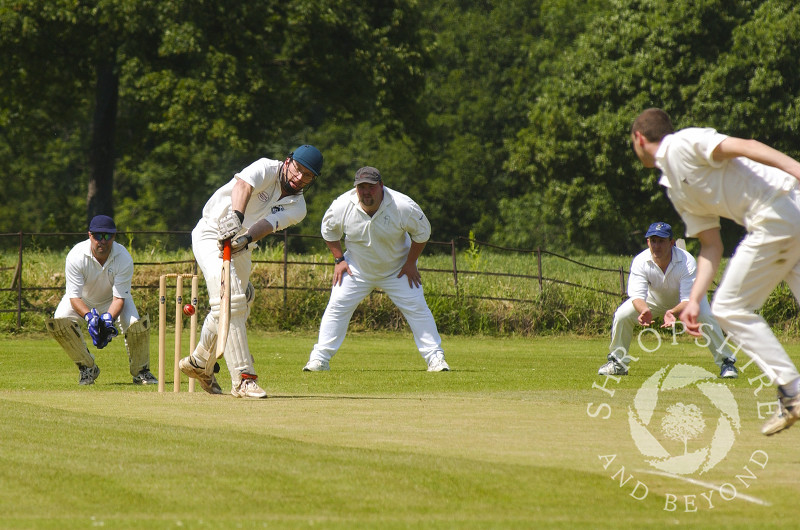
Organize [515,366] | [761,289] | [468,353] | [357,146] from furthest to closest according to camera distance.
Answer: [357,146], [468,353], [515,366], [761,289]

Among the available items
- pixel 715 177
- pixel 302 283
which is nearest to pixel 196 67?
pixel 302 283

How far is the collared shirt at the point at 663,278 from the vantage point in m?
11.7

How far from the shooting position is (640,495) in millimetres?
4957

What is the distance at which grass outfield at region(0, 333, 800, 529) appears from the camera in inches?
182

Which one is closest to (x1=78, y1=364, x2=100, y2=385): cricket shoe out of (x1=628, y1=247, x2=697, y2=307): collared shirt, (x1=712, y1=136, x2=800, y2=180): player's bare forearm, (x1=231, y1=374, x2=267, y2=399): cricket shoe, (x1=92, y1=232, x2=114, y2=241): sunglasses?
(x1=92, y1=232, x2=114, y2=241): sunglasses

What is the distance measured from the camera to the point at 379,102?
31266 mm

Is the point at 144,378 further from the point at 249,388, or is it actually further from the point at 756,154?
the point at 756,154

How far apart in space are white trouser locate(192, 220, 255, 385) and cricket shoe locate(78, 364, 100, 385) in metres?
2.25

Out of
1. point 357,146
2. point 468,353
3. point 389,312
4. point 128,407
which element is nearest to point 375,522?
point 128,407

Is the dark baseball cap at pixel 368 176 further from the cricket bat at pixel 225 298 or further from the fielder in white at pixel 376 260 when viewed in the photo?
the cricket bat at pixel 225 298

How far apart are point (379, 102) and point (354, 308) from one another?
19.6 meters

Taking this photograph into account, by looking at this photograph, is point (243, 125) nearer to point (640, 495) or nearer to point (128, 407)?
point (128, 407)

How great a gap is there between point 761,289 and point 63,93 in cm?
2911

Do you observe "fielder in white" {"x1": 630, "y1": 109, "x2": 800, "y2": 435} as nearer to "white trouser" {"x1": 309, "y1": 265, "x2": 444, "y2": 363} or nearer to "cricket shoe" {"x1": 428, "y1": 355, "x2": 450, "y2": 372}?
"cricket shoe" {"x1": 428, "y1": 355, "x2": 450, "y2": 372}
